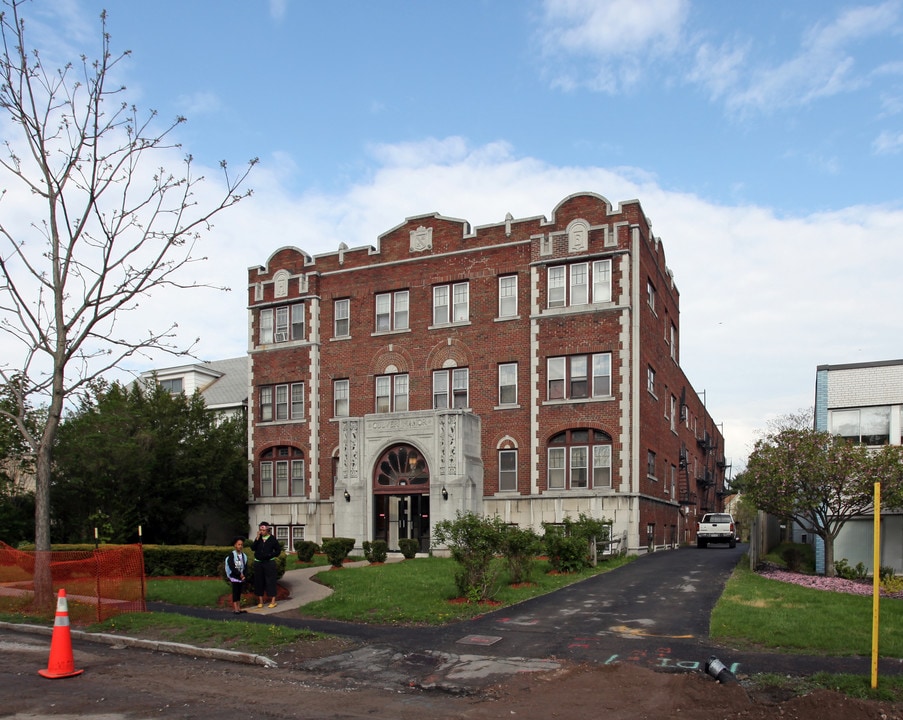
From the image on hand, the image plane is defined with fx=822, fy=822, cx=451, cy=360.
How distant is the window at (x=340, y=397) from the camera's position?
117ft

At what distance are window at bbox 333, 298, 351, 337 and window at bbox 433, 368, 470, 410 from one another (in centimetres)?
509

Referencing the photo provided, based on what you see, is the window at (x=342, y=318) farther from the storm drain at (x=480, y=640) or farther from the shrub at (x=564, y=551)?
the storm drain at (x=480, y=640)

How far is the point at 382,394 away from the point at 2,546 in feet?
56.2

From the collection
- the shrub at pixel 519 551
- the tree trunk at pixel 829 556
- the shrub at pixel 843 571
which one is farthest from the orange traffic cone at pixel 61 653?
the shrub at pixel 843 571

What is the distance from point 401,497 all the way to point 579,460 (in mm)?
7231

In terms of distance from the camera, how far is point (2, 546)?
66.0 ft

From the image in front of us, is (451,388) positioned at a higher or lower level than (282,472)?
higher

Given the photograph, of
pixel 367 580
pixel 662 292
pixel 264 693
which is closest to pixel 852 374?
pixel 662 292

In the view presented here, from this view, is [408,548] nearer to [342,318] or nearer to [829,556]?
[342,318]

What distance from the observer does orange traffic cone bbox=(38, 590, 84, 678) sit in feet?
36.5

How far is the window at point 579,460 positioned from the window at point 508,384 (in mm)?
2394

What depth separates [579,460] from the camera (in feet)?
100

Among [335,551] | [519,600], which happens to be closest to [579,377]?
[335,551]

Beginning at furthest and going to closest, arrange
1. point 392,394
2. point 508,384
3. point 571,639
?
point 392,394, point 508,384, point 571,639
